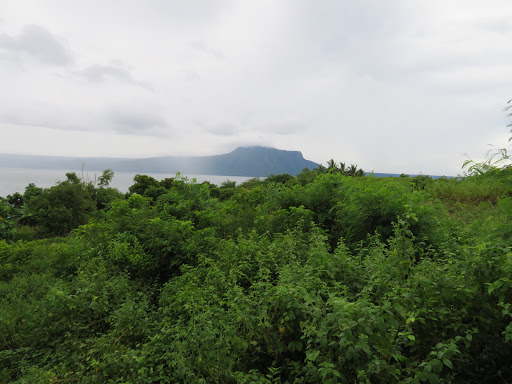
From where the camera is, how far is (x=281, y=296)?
9.07ft

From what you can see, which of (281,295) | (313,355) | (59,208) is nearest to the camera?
(313,355)

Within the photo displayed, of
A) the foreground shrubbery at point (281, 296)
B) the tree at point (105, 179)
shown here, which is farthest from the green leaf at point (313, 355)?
the tree at point (105, 179)

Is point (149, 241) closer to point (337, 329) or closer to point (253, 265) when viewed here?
point (253, 265)

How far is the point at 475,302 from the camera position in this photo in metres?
2.29

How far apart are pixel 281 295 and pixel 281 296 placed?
26 mm

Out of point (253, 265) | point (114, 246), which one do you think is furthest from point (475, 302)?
point (114, 246)

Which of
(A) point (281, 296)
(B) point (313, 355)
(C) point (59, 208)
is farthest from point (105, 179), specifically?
(B) point (313, 355)

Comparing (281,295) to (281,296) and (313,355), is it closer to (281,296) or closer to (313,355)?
(281,296)

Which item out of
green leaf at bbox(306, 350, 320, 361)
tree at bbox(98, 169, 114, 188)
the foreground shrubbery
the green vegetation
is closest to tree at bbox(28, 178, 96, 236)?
tree at bbox(98, 169, 114, 188)

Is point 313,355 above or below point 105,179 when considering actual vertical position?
below

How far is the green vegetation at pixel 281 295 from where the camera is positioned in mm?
2141

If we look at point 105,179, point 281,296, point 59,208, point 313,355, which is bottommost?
point 59,208

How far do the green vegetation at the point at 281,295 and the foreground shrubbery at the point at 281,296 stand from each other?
0.02 m

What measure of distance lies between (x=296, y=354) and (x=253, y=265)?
1.88 meters
